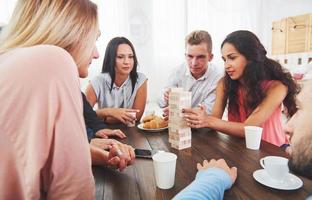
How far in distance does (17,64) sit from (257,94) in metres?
1.34

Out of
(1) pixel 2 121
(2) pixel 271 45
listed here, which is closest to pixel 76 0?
(1) pixel 2 121

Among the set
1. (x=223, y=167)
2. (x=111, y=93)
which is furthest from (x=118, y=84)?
(x=223, y=167)

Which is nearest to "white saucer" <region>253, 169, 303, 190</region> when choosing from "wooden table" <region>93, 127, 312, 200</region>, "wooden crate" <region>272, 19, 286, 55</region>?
"wooden table" <region>93, 127, 312, 200</region>

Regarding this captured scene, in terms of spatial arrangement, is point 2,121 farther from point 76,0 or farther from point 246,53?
point 246,53

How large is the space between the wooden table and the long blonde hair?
410mm

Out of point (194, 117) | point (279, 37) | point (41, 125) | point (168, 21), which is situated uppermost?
point (168, 21)

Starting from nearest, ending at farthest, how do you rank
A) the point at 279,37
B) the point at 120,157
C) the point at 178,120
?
the point at 120,157 → the point at 178,120 → the point at 279,37

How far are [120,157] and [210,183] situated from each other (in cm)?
33

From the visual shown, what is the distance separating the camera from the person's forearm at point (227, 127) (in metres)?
1.27

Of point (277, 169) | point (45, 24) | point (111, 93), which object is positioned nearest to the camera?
point (45, 24)

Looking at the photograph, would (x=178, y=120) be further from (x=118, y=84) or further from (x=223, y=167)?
(x=118, y=84)

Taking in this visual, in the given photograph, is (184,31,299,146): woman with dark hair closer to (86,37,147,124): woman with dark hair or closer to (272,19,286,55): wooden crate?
(86,37,147,124): woman with dark hair

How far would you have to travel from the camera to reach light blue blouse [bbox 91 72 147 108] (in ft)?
6.63

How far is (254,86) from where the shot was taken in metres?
1.57
